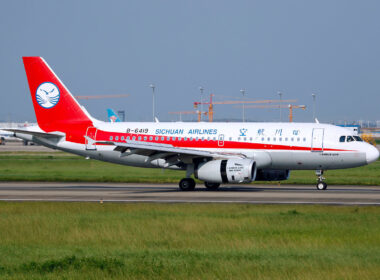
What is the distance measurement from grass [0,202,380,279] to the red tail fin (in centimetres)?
1503

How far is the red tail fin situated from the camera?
42.9 m

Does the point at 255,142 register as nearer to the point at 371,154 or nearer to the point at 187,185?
the point at 187,185

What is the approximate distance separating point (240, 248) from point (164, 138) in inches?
933

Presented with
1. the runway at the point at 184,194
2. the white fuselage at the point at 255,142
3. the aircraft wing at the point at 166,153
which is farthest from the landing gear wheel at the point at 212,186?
the white fuselage at the point at 255,142

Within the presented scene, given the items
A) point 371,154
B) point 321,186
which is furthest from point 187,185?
point 371,154

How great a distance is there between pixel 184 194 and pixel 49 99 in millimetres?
12905

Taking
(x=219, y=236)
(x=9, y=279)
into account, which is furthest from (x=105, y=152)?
(x=9, y=279)

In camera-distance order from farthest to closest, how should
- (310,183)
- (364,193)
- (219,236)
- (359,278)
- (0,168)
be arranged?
(0,168) → (310,183) → (364,193) → (219,236) → (359,278)

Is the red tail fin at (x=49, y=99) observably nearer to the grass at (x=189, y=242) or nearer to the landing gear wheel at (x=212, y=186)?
the landing gear wheel at (x=212, y=186)

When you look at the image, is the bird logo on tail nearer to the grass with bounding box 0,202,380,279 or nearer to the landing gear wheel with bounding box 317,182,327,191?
the grass with bounding box 0,202,380,279

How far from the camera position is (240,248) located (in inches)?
710

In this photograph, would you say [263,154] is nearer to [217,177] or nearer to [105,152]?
[217,177]

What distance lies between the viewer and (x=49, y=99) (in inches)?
1700

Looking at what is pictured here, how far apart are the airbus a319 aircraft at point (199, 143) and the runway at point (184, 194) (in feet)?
4.38
